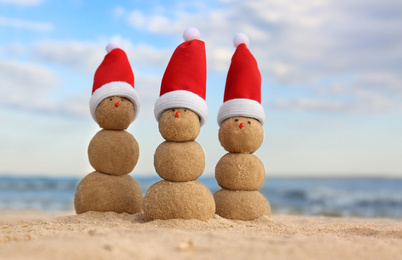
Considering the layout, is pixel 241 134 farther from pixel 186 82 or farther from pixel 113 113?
pixel 113 113

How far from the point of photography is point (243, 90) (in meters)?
6.02

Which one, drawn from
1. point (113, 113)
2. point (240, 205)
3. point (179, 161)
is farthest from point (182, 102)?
point (240, 205)

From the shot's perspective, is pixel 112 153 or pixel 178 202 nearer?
pixel 178 202

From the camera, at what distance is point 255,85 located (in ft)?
20.0

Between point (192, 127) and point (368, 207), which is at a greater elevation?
point (368, 207)

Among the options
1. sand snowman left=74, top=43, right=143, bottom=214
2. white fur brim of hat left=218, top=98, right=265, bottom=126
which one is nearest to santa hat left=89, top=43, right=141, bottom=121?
sand snowman left=74, top=43, right=143, bottom=214

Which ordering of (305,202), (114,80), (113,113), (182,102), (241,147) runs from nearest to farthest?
(182,102), (241,147), (113,113), (114,80), (305,202)

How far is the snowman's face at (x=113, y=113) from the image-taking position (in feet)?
20.0

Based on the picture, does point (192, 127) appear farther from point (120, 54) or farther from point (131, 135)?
point (120, 54)

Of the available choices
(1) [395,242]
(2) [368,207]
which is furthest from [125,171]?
(2) [368,207]

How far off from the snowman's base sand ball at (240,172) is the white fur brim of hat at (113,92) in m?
1.70

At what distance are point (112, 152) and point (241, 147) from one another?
190cm

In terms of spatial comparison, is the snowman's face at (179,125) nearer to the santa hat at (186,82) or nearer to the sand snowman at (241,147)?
the santa hat at (186,82)

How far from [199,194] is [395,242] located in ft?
7.59
